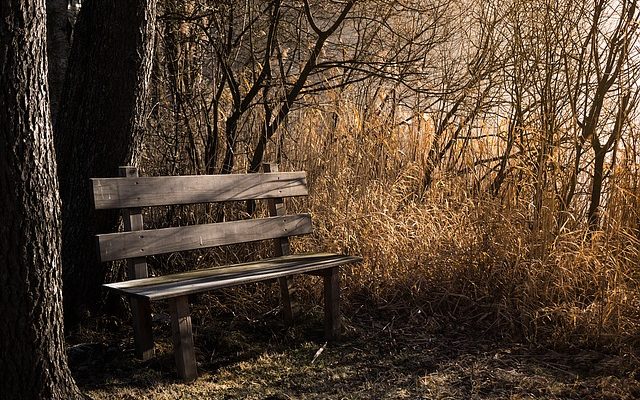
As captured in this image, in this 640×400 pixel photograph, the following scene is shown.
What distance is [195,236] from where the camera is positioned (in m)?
3.55

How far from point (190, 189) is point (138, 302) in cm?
58

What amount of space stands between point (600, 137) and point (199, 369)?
263cm

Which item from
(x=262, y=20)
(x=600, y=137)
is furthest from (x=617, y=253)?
(x=262, y=20)

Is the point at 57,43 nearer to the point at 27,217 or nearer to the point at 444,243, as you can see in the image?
the point at 27,217

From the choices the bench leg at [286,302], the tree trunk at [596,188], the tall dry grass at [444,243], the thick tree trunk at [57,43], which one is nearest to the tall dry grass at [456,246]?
the tall dry grass at [444,243]

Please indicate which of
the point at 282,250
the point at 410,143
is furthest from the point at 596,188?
the point at 282,250

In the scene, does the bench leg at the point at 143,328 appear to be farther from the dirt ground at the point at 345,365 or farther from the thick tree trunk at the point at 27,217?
the thick tree trunk at the point at 27,217

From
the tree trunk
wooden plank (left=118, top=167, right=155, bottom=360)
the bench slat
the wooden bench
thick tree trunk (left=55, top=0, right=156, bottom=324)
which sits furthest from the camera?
the tree trunk

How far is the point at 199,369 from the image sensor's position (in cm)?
342

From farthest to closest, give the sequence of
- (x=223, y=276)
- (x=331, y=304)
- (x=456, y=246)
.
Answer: (x=456, y=246) < (x=331, y=304) < (x=223, y=276)

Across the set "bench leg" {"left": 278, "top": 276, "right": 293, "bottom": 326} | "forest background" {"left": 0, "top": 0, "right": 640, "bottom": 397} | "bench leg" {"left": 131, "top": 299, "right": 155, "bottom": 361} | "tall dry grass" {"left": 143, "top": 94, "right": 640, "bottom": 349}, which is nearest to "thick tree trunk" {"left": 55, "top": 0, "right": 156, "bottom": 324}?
"forest background" {"left": 0, "top": 0, "right": 640, "bottom": 397}

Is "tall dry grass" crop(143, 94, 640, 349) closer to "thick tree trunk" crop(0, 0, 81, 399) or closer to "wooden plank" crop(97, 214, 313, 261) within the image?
"wooden plank" crop(97, 214, 313, 261)

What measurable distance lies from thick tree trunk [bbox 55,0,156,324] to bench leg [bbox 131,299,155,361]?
493mm

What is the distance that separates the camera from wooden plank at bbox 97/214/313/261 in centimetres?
323
